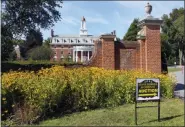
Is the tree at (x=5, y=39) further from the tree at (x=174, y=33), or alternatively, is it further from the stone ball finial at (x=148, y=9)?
the tree at (x=174, y=33)

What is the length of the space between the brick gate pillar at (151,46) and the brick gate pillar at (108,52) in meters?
1.26

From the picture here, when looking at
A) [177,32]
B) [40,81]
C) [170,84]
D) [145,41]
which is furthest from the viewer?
[177,32]

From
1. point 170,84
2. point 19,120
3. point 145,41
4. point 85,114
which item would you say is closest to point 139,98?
point 85,114

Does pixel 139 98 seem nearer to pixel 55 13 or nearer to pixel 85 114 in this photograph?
pixel 85 114

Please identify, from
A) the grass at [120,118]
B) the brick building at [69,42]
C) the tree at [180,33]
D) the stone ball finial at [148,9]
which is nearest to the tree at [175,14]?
the tree at [180,33]

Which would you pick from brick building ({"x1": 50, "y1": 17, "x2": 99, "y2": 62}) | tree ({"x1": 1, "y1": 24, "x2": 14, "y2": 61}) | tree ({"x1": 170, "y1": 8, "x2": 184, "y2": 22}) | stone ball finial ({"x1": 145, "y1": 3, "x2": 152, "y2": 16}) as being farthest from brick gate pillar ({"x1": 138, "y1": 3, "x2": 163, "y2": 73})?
brick building ({"x1": 50, "y1": 17, "x2": 99, "y2": 62})

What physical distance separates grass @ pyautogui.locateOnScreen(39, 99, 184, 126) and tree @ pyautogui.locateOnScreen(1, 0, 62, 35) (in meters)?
9.64

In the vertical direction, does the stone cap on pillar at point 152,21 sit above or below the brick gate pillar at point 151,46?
above

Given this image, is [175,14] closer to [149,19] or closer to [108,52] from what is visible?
[149,19]

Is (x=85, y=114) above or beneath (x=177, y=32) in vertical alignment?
beneath

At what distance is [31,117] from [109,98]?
2.59 metres

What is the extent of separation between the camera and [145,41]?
14398 mm

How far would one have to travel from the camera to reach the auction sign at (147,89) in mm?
7617

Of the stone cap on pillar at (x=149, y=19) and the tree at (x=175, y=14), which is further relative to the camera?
the tree at (x=175, y=14)
